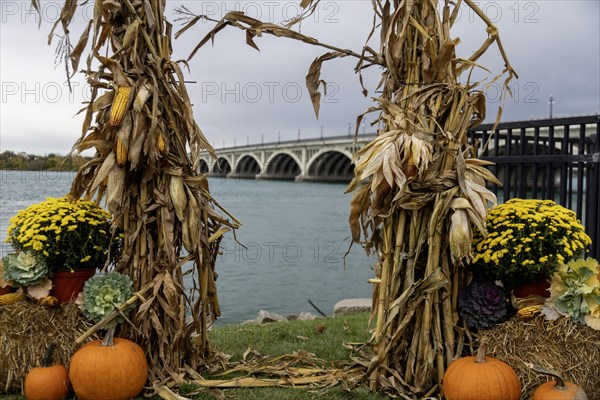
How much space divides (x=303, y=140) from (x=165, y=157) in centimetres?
4775

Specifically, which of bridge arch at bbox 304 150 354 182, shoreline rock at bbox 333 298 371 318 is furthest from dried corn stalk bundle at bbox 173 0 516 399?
bridge arch at bbox 304 150 354 182

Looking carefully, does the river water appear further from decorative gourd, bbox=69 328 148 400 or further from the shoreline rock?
the shoreline rock

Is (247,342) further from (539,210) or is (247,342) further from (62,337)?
(539,210)

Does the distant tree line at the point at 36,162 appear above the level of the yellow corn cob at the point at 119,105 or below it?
below

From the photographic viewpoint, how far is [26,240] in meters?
3.88

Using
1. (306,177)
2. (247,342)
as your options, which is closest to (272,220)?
(247,342)

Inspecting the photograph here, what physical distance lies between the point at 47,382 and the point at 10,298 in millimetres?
735

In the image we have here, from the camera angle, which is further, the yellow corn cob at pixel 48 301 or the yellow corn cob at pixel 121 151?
the yellow corn cob at pixel 48 301

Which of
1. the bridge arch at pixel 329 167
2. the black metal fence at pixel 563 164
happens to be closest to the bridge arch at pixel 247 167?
the bridge arch at pixel 329 167

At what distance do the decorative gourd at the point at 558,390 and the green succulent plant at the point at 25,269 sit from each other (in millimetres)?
3216

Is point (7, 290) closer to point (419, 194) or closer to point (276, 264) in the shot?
point (419, 194)

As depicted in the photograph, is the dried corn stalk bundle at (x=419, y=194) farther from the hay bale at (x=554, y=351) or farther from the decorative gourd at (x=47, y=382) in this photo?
the decorative gourd at (x=47, y=382)

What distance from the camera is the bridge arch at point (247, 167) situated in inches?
2331

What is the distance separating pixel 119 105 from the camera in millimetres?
3652
